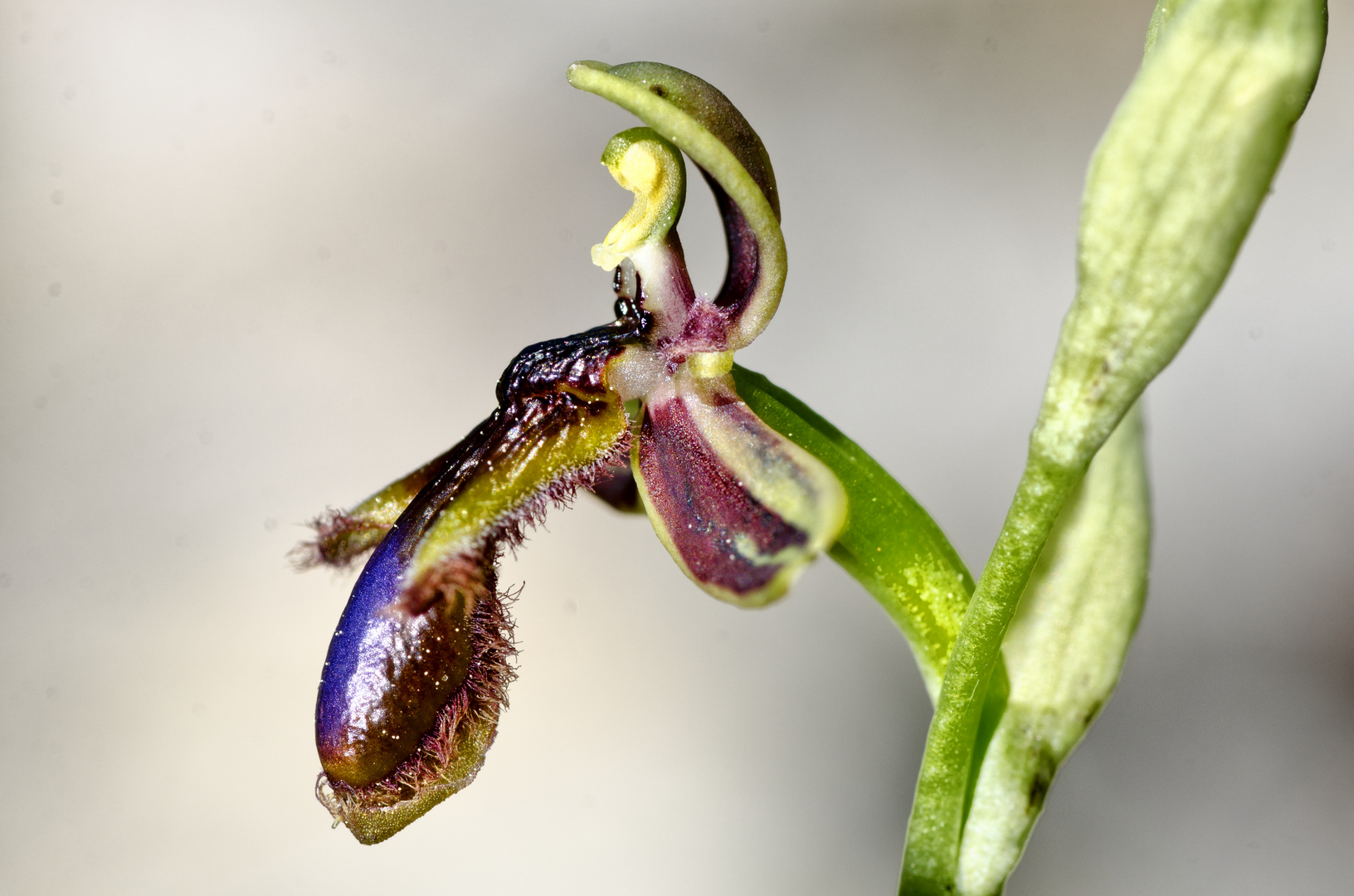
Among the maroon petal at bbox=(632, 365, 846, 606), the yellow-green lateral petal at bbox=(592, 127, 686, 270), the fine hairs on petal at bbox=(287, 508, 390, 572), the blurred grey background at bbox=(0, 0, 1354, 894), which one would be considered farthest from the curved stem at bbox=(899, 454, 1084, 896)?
the blurred grey background at bbox=(0, 0, 1354, 894)

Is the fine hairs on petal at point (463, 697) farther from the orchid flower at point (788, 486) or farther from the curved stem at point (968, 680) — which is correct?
the curved stem at point (968, 680)

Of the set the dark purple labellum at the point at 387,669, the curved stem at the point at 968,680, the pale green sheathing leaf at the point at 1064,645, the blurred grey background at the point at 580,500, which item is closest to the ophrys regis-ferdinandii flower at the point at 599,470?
Answer: the dark purple labellum at the point at 387,669

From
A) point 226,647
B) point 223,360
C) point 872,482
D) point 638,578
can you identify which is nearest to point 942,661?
point 872,482

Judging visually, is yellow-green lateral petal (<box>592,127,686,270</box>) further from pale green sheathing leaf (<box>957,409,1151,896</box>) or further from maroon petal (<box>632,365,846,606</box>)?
pale green sheathing leaf (<box>957,409,1151,896</box>)

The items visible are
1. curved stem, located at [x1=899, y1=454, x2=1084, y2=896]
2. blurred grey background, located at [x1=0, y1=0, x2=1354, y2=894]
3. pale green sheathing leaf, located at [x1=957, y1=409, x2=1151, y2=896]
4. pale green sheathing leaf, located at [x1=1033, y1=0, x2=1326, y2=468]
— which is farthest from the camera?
blurred grey background, located at [x1=0, y1=0, x2=1354, y2=894]

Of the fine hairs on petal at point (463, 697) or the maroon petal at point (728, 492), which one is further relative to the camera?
the fine hairs on petal at point (463, 697)

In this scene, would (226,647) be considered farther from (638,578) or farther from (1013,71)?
(1013,71)
